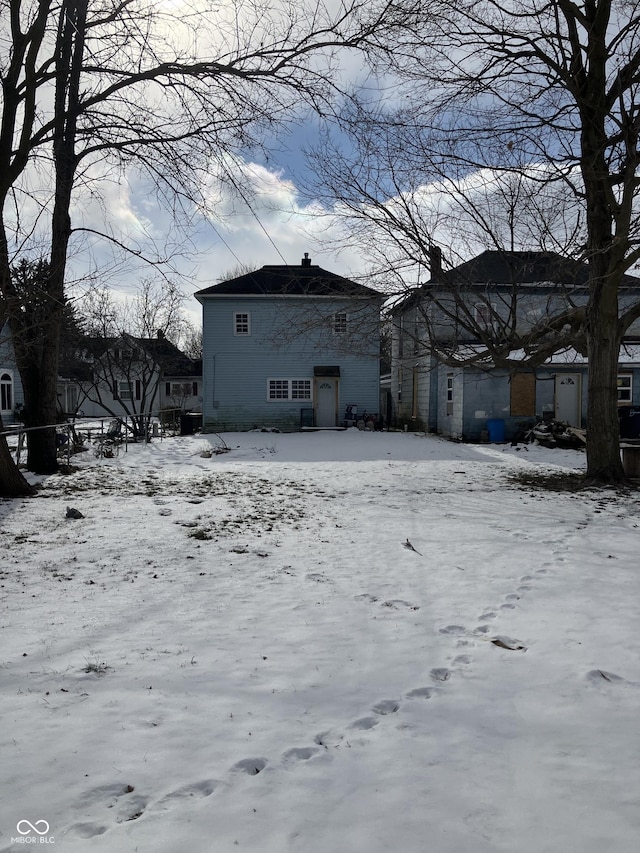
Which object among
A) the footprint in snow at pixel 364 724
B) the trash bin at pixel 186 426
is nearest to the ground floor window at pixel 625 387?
the trash bin at pixel 186 426

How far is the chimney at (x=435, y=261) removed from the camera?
34.7 ft

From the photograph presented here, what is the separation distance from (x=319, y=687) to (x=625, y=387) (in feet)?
70.2

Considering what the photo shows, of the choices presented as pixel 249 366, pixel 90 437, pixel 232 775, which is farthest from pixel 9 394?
pixel 232 775

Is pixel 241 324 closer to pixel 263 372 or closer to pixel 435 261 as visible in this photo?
pixel 263 372

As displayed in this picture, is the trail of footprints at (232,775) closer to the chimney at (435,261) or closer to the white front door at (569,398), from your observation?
the chimney at (435,261)

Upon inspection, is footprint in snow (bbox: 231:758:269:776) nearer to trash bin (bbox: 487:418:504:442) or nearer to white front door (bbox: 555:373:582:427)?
trash bin (bbox: 487:418:504:442)

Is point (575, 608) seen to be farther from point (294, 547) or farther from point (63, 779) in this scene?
point (63, 779)

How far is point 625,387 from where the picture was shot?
68.6ft

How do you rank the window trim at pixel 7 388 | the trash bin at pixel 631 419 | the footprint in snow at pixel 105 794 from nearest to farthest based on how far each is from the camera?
the footprint in snow at pixel 105 794 < the trash bin at pixel 631 419 < the window trim at pixel 7 388

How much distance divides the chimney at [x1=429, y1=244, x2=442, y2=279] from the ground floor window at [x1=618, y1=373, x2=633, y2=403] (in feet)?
44.4

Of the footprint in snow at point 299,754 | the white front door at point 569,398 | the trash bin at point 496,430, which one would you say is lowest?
the footprint in snow at point 299,754

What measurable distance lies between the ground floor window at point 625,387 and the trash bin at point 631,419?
5.93 ft

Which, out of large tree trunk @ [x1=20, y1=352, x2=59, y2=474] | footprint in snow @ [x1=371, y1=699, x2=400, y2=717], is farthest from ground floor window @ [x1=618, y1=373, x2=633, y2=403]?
footprint in snow @ [x1=371, y1=699, x2=400, y2=717]

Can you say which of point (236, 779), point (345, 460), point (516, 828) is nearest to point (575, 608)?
point (516, 828)
